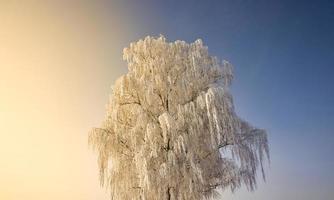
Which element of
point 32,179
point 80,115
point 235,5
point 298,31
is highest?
point 235,5

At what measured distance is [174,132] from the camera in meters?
4.27

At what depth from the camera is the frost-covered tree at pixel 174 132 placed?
4.21m

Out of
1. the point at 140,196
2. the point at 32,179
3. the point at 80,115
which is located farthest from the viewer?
the point at 80,115

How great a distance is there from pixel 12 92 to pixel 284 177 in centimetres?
323

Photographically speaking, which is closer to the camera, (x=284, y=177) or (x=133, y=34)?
(x=284, y=177)

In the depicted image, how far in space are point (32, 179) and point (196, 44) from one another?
2.39 meters

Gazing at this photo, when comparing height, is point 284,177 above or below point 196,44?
below

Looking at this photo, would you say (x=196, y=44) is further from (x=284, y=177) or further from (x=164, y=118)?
(x=284, y=177)

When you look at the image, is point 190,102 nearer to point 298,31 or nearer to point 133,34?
point 133,34

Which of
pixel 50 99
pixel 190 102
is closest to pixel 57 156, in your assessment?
pixel 50 99

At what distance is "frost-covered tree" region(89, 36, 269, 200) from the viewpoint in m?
4.21

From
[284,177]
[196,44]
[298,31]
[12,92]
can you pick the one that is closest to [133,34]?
[196,44]

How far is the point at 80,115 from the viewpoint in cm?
487

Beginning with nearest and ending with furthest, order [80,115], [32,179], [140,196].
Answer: [140,196]
[32,179]
[80,115]
